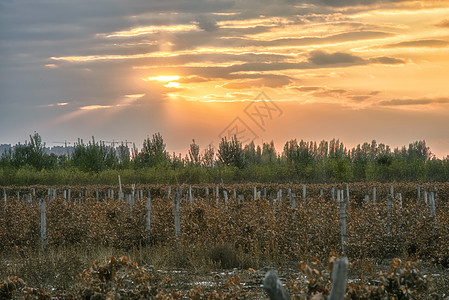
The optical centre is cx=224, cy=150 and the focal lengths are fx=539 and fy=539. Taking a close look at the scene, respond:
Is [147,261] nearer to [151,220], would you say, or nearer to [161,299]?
[151,220]

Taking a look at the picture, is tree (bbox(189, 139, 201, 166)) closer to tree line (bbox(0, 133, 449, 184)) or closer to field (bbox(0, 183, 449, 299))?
tree line (bbox(0, 133, 449, 184))

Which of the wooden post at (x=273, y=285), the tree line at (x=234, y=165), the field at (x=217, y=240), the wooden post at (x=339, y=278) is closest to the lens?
the wooden post at (x=339, y=278)

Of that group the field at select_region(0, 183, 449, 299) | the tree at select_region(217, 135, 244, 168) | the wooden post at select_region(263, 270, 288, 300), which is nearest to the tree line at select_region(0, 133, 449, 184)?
the tree at select_region(217, 135, 244, 168)

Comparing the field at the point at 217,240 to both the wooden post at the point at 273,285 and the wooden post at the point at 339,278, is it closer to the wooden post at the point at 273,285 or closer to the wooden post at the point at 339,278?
the wooden post at the point at 273,285

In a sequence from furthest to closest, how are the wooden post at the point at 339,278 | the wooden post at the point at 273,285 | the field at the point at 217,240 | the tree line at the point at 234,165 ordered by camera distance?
the tree line at the point at 234,165 → the field at the point at 217,240 → the wooden post at the point at 273,285 → the wooden post at the point at 339,278

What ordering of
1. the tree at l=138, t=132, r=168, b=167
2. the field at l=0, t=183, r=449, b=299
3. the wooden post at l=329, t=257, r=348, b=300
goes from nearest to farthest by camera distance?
1. the wooden post at l=329, t=257, r=348, b=300
2. the field at l=0, t=183, r=449, b=299
3. the tree at l=138, t=132, r=168, b=167

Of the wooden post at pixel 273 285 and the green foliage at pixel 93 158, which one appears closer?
the wooden post at pixel 273 285

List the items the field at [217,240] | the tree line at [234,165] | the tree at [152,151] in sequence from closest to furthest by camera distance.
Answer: the field at [217,240] → the tree line at [234,165] → the tree at [152,151]

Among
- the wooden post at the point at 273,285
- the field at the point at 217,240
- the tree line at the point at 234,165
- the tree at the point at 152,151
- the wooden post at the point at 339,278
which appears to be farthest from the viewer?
the tree at the point at 152,151

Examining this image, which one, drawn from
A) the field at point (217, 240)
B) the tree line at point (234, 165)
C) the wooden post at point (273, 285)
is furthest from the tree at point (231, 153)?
the wooden post at point (273, 285)

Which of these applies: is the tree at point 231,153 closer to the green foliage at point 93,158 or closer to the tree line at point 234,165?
the tree line at point 234,165

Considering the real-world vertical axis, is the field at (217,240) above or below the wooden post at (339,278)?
below

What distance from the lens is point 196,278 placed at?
1166 cm

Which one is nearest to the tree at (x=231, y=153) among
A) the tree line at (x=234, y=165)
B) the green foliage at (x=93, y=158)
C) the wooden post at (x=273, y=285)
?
the tree line at (x=234, y=165)
